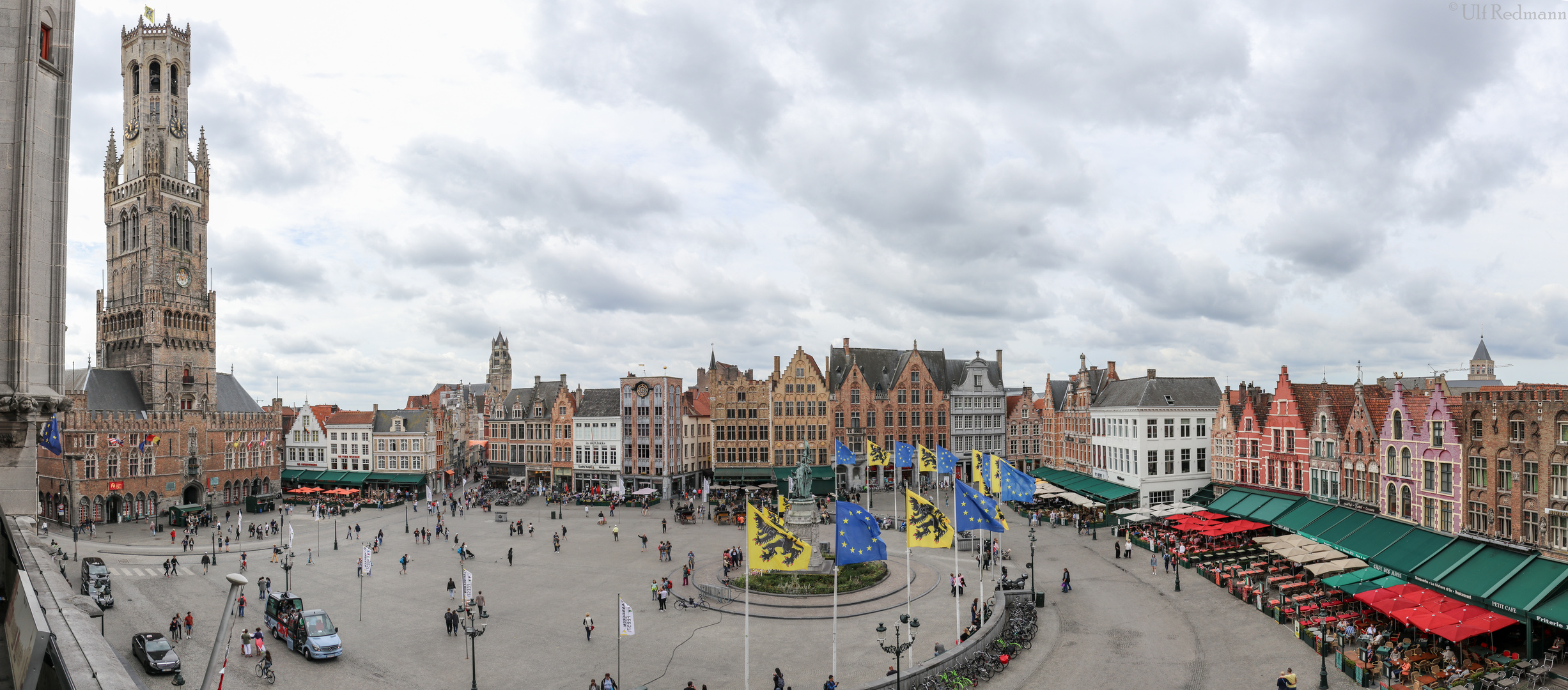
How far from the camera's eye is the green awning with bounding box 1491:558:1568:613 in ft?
92.0

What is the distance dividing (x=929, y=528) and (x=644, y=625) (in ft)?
42.3

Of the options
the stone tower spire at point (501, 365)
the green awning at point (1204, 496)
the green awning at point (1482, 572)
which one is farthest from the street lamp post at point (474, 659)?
the stone tower spire at point (501, 365)

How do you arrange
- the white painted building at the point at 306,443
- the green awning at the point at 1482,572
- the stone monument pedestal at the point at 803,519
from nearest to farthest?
the green awning at the point at 1482,572
the stone monument pedestal at the point at 803,519
the white painted building at the point at 306,443

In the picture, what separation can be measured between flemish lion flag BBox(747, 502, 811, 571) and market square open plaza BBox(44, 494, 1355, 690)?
3.85 metres

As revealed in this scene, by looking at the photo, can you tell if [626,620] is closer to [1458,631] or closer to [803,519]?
[803,519]

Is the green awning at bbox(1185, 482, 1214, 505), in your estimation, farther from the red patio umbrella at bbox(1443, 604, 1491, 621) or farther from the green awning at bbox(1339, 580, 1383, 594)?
the red patio umbrella at bbox(1443, 604, 1491, 621)

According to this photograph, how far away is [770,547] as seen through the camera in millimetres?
27047

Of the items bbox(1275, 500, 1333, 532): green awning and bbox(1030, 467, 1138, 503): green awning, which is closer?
bbox(1275, 500, 1333, 532): green awning

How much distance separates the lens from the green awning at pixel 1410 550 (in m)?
34.8

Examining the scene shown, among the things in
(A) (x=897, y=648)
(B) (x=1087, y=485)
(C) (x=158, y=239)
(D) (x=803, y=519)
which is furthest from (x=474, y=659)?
(C) (x=158, y=239)

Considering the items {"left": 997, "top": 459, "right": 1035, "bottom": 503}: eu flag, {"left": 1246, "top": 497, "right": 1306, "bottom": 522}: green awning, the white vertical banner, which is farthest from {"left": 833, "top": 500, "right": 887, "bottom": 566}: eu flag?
{"left": 1246, "top": 497, "right": 1306, "bottom": 522}: green awning

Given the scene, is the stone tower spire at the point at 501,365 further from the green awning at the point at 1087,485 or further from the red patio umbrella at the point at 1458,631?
the red patio umbrella at the point at 1458,631

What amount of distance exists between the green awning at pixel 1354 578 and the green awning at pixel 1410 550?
947mm

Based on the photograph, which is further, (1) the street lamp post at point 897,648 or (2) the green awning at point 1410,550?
(2) the green awning at point 1410,550
